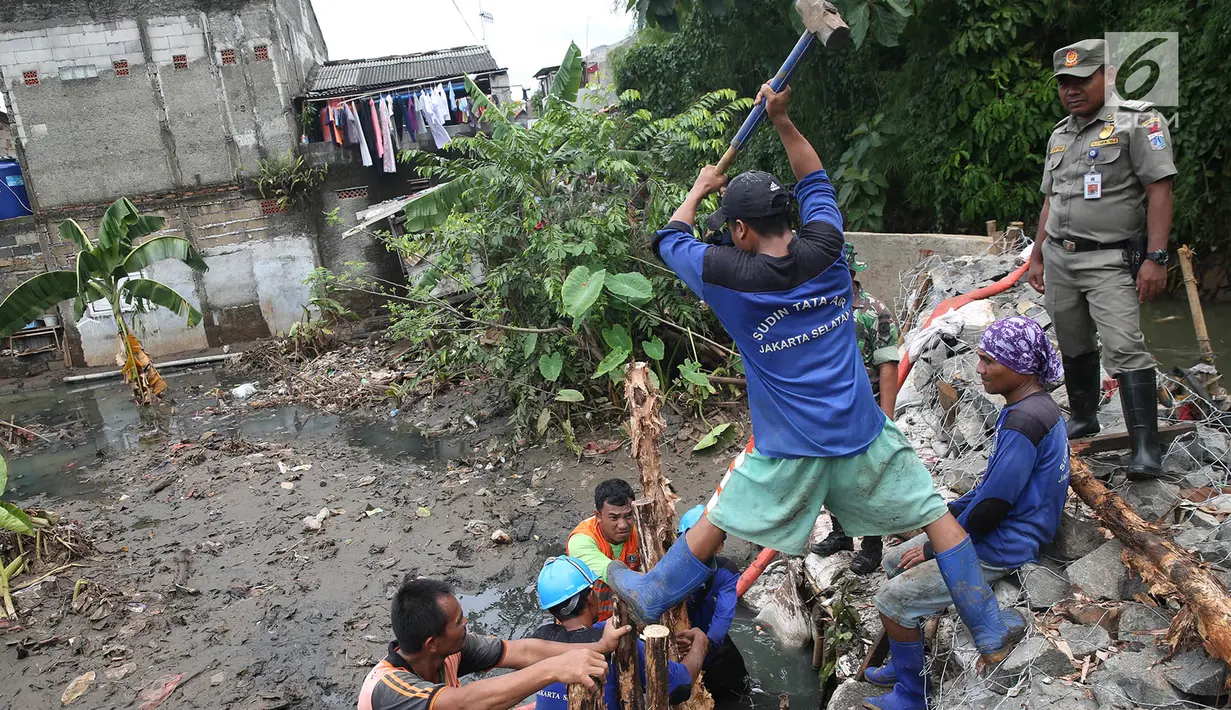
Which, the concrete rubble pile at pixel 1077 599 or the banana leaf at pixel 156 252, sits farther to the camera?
the banana leaf at pixel 156 252

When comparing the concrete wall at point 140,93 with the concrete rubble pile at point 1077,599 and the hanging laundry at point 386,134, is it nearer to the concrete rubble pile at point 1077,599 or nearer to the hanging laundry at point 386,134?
the hanging laundry at point 386,134

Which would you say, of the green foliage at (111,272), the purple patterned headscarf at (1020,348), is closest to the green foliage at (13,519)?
the green foliage at (111,272)

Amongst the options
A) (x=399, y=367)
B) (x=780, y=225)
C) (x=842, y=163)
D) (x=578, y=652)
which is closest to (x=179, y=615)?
(x=578, y=652)

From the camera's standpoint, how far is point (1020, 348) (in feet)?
8.62

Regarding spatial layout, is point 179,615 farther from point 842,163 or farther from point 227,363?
point 227,363

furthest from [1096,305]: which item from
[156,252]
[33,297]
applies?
[156,252]

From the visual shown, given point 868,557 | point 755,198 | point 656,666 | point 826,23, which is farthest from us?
point 868,557

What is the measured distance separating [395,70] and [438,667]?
1727 centimetres

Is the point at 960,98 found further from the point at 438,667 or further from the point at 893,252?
the point at 438,667

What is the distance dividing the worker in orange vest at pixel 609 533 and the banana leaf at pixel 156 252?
31.7ft

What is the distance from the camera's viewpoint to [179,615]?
505 centimetres

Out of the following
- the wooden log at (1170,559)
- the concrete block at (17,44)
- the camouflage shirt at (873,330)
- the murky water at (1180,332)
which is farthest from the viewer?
the concrete block at (17,44)

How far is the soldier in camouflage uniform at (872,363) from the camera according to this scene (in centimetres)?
392

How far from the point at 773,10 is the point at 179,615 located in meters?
9.82
